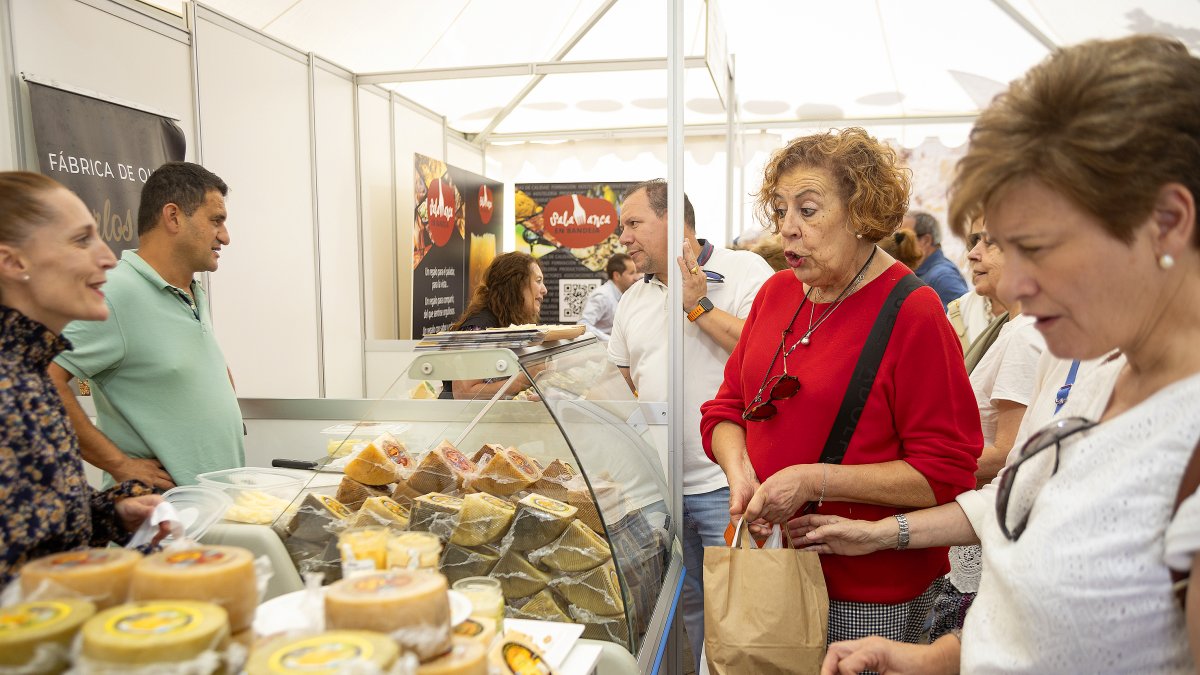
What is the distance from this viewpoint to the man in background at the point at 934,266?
4.73 meters

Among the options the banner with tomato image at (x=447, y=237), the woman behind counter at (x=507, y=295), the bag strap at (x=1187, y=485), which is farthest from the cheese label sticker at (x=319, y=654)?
the banner with tomato image at (x=447, y=237)

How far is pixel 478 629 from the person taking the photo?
0.93 metres

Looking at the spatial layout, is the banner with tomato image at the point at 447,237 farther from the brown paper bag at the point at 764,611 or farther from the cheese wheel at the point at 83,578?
the cheese wheel at the point at 83,578

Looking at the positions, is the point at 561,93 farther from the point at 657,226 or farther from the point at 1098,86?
the point at 1098,86

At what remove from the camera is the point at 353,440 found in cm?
178

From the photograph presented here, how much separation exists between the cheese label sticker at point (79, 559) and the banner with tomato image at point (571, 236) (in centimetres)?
686

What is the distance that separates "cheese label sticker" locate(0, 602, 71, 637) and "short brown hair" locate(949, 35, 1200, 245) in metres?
1.07

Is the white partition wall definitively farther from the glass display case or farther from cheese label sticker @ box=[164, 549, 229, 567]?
cheese label sticker @ box=[164, 549, 229, 567]

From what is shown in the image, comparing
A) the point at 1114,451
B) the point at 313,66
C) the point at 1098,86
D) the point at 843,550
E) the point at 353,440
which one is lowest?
the point at 843,550

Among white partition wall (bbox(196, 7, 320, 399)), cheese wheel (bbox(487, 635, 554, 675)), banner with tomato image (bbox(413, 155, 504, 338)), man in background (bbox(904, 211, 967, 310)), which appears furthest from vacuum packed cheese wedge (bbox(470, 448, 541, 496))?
banner with tomato image (bbox(413, 155, 504, 338))

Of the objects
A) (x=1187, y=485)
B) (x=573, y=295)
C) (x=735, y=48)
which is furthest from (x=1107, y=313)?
(x=573, y=295)

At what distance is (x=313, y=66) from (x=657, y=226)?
3.35 metres

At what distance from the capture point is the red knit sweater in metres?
1.66

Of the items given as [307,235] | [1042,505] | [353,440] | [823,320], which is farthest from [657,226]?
[307,235]
